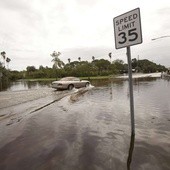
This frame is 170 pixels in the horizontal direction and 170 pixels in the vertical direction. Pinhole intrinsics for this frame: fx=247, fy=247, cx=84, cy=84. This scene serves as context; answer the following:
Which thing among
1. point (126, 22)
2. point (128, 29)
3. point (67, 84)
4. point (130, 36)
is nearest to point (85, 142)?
point (130, 36)

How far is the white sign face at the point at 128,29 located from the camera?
587 cm

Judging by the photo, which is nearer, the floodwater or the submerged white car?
the floodwater

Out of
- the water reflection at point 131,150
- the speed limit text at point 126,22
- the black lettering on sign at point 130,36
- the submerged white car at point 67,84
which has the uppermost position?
the speed limit text at point 126,22

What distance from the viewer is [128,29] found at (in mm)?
6055

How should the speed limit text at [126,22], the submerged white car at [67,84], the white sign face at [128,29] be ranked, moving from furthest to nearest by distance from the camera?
the submerged white car at [67,84] < the speed limit text at [126,22] < the white sign face at [128,29]

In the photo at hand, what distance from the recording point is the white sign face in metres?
5.87

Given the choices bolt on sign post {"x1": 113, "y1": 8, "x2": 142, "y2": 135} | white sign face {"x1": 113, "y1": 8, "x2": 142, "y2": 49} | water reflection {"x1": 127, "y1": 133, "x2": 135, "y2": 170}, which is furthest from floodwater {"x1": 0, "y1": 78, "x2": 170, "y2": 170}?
white sign face {"x1": 113, "y1": 8, "x2": 142, "y2": 49}

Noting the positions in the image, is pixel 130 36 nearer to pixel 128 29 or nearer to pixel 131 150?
pixel 128 29

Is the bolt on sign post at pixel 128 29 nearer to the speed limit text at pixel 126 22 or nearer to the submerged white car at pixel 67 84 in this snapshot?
the speed limit text at pixel 126 22

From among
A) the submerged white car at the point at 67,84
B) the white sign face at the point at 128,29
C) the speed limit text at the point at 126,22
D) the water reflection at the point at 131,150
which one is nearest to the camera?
the water reflection at the point at 131,150

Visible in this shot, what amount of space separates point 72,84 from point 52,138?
1867cm

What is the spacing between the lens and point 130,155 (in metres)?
5.06

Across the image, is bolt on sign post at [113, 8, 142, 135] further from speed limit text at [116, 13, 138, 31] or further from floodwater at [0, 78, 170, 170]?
floodwater at [0, 78, 170, 170]

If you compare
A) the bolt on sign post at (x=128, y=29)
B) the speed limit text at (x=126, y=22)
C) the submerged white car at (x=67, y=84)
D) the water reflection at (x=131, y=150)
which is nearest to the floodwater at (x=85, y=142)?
the water reflection at (x=131, y=150)
